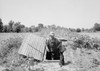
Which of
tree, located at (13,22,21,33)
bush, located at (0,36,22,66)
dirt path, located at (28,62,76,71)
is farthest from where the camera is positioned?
tree, located at (13,22,21,33)

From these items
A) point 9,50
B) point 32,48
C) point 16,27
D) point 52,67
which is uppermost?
point 16,27

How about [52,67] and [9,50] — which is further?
[9,50]

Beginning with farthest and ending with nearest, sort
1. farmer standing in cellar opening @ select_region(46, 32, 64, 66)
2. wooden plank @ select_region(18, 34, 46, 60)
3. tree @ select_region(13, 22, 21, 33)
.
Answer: tree @ select_region(13, 22, 21, 33), farmer standing in cellar opening @ select_region(46, 32, 64, 66), wooden plank @ select_region(18, 34, 46, 60)

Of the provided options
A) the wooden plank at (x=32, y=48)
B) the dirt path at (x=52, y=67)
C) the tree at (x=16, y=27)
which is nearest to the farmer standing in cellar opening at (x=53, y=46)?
the wooden plank at (x=32, y=48)

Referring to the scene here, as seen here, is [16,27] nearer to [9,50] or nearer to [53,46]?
[9,50]

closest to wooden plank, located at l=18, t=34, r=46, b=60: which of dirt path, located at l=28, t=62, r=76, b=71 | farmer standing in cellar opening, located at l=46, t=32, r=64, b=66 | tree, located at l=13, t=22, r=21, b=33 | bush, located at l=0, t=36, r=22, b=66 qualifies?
bush, located at l=0, t=36, r=22, b=66

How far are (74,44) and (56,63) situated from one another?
10.2 feet

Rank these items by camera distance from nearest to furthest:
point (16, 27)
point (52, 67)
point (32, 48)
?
point (52, 67) < point (32, 48) < point (16, 27)

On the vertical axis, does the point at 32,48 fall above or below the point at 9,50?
above

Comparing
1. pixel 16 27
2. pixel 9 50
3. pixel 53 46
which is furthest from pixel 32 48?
pixel 16 27

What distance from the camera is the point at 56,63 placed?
20.0 ft

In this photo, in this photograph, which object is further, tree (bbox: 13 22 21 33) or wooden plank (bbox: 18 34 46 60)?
tree (bbox: 13 22 21 33)

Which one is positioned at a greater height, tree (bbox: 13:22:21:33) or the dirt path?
tree (bbox: 13:22:21:33)

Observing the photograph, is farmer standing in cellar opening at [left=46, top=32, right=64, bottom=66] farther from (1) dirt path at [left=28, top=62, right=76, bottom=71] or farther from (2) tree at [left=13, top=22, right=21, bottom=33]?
(2) tree at [left=13, top=22, right=21, bottom=33]
